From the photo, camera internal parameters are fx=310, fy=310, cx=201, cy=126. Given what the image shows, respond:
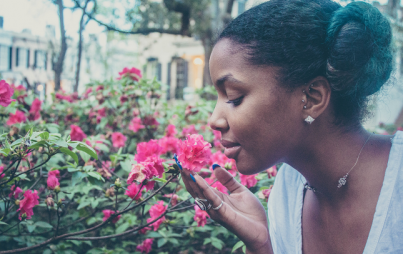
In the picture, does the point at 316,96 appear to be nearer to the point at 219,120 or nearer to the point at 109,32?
the point at 219,120

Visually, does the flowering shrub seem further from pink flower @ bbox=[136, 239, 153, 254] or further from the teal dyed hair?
the teal dyed hair

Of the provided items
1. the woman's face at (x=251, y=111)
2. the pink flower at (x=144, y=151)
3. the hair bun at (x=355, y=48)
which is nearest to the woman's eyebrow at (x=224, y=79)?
the woman's face at (x=251, y=111)

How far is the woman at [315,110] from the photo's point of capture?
3.58 ft

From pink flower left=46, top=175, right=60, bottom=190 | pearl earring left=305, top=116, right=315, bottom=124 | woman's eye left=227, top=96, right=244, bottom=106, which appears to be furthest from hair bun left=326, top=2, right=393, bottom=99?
pink flower left=46, top=175, right=60, bottom=190

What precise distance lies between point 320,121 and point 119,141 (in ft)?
5.56

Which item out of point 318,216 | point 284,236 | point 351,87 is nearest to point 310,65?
point 351,87

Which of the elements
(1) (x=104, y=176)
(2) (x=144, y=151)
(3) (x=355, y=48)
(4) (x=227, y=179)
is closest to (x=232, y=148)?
(4) (x=227, y=179)

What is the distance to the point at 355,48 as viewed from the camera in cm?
106

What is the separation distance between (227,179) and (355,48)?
0.72 meters

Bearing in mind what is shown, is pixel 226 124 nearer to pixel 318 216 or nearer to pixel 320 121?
pixel 320 121

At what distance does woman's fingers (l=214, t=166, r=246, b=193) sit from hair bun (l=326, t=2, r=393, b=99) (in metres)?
0.56

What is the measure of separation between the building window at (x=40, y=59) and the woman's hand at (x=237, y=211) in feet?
21.8

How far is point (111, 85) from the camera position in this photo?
2910 mm

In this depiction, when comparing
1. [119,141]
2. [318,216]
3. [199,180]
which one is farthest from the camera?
[119,141]
